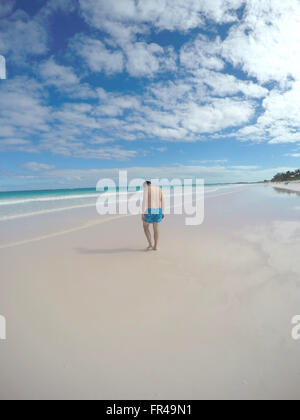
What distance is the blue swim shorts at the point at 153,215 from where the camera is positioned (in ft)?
19.9

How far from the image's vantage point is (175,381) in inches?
79.2

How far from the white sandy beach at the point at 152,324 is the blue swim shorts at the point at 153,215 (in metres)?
1.07

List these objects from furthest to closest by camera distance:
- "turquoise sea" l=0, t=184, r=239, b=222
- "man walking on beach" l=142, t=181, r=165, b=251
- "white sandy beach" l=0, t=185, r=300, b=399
→ "turquoise sea" l=0, t=184, r=239, b=222 < "man walking on beach" l=142, t=181, r=165, b=251 < "white sandy beach" l=0, t=185, r=300, b=399

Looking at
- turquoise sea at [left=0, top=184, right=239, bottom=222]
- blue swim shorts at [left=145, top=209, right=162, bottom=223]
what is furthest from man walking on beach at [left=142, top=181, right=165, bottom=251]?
turquoise sea at [left=0, top=184, right=239, bottom=222]

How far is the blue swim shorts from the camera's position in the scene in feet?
19.9

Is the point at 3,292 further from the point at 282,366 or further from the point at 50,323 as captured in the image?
the point at 282,366

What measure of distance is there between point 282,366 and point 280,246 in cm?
451

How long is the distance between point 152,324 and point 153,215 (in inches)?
142

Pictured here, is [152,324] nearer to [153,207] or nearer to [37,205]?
[153,207]

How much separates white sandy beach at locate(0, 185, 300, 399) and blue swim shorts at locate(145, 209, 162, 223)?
1.07 m

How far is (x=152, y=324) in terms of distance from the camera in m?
2.80

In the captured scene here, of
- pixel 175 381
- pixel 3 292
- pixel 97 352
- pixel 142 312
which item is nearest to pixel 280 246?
pixel 142 312

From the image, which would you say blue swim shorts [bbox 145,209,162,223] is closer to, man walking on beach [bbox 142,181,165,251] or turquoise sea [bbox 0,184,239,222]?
man walking on beach [bbox 142,181,165,251]

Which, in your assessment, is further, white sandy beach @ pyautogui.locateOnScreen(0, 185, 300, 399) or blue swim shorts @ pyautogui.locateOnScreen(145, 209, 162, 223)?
blue swim shorts @ pyautogui.locateOnScreen(145, 209, 162, 223)
